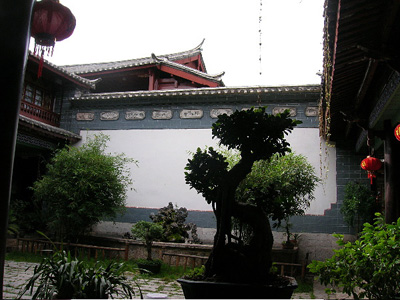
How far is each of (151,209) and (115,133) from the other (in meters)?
2.64

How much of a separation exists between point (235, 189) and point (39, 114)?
31.8ft

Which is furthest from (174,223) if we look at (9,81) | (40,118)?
(9,81)

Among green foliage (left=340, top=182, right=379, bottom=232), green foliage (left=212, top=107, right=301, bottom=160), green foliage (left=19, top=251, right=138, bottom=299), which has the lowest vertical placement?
green foliage (left=19, top=251, right=138, bottom=299)

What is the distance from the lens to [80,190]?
8.69m

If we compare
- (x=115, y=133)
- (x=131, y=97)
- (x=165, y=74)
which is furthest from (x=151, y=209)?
(x=165, y=74)

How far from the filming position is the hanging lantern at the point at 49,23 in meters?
3.85

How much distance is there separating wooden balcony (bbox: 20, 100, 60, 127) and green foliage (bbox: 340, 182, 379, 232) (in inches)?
343

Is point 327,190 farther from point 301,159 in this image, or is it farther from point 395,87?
point 395,87

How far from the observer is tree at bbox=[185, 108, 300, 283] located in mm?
2889

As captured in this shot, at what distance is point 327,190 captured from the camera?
9.51 metres

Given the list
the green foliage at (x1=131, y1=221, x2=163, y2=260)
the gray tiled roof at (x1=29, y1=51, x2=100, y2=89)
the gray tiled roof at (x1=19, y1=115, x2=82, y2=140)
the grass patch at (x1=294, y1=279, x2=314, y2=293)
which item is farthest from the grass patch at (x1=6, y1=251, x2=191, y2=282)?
the gray tiled roof at (x1=29, y1=51, x2=100, y2=89)

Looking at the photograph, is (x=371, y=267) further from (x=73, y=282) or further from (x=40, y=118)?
(x=40, y=118)

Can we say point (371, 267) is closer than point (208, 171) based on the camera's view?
Yes

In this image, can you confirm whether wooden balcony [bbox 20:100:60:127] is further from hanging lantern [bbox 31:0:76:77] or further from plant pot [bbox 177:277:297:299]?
plant pot [bbox 177:277:297:299]
